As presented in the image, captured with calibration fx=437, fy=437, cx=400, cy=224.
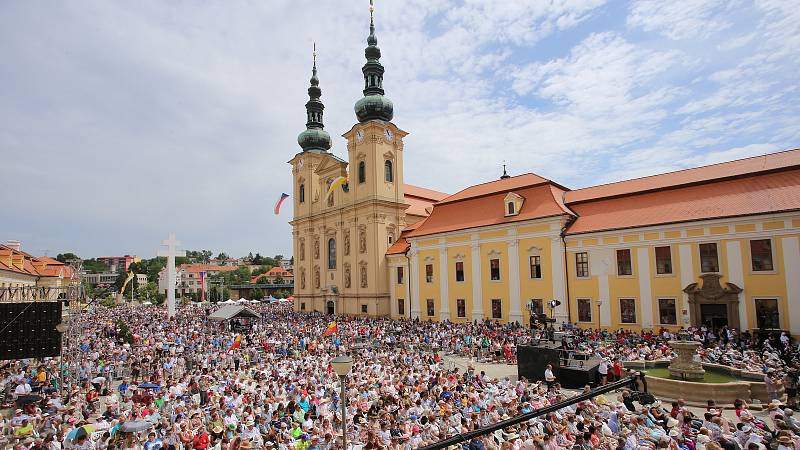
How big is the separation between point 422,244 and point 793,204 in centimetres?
2313

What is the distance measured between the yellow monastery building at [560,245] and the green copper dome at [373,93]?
4.6 inches

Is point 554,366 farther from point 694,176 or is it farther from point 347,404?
point 694,176

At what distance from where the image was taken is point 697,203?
76.5 ft

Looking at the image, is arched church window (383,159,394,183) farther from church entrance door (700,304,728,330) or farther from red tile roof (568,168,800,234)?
church entrance door (700,304,728,330)

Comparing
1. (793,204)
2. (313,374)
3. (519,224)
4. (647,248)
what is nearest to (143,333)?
(313,374)

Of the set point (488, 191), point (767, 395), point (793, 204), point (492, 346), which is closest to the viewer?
point (767, 395)

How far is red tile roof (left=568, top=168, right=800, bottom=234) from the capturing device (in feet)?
68.9

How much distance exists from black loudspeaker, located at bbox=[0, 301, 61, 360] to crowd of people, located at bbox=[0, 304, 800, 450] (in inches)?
32.8

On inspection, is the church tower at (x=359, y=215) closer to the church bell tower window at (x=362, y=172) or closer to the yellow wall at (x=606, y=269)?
the church bell tower window at (x=362, y=172)

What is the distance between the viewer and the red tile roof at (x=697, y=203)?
21016mm

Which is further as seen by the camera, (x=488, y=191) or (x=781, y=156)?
(x=488, y=191)

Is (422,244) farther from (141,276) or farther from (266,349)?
(141,276)

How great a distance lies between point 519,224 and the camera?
29.8 m

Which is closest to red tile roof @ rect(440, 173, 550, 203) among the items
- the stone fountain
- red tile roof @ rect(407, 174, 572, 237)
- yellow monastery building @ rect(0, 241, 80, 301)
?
red tile roof @ rect(407, 174, 572, 237)
